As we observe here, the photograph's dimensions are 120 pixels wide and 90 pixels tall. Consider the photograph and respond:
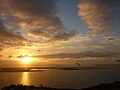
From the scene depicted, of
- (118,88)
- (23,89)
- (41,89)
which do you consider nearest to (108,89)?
(118,88)

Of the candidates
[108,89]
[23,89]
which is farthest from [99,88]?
[23,89]

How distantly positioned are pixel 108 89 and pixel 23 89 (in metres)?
14.6

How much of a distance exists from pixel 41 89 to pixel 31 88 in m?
1.86

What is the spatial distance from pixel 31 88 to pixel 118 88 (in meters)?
15.1

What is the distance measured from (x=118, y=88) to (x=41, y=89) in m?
13.3

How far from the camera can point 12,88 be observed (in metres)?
39.6

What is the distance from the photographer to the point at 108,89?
38.4 meters

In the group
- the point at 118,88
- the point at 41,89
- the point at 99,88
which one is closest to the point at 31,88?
the point at 41,89

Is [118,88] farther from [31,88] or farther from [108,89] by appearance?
[31,88]

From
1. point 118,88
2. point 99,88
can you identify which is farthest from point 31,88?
point 118,88

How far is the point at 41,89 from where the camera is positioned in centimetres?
3938

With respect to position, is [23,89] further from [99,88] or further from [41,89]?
[99,88]

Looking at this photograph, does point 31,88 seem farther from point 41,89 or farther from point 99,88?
point 99,88

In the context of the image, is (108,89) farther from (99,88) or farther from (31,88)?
(31,88)
